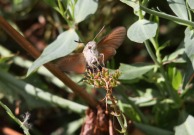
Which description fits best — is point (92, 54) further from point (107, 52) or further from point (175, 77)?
point (175, 77)

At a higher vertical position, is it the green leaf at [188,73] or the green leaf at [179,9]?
the green leaf at [179,9]

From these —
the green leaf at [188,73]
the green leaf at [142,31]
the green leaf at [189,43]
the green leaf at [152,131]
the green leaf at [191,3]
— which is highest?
the green leaf at [142,31]

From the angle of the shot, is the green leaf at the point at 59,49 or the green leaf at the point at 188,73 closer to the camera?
the green leaf at the point at 59,49

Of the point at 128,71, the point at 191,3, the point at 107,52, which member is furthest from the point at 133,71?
the point at 191,3

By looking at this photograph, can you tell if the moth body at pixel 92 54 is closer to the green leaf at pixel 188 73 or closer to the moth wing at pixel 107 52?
the moth wing at pixel 107 52

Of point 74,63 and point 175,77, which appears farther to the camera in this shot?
point 175,77

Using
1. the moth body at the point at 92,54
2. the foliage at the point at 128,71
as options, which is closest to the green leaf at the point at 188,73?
the foliage at the point at 128,71

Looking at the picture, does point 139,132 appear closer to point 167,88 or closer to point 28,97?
point 167,88

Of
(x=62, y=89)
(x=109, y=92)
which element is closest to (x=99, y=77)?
(x=109, y=92)
